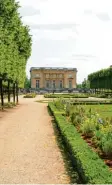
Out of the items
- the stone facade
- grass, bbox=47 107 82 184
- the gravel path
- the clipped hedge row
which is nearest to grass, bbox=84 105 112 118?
the gravel path

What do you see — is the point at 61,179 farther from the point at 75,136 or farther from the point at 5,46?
the point at 5,46

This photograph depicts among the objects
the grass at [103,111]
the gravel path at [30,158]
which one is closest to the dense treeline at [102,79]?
the grass at [103,111]

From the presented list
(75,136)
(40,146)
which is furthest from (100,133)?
(40,146)

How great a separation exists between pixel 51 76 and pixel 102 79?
57557 millimetres

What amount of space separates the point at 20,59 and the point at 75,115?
70.3 feet

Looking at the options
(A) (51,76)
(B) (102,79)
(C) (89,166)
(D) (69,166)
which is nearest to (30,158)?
(D) (69,166)

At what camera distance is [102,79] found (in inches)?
3282

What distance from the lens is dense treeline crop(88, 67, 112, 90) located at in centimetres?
7543

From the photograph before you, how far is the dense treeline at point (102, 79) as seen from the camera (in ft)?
247

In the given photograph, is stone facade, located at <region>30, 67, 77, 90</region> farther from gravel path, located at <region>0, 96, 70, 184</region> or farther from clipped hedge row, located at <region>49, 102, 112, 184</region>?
clipped hedge row, located at <region>49, 102, 112, 184</region>

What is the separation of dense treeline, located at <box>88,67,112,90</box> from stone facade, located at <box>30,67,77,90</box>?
3814 centimetres

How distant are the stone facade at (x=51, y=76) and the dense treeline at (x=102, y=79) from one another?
125 feet

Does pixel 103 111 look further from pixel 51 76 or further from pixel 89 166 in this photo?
pixel 51 76

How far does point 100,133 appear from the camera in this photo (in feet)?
38.7
